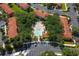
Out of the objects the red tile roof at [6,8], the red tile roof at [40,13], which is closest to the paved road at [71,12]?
the red tile roof at [40,13]

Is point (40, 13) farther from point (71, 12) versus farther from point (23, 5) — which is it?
point (71, 12)

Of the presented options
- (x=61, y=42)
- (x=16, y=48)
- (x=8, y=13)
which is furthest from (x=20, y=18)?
(x=61, y=42)

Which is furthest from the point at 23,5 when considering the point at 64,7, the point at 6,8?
the point at 64,7

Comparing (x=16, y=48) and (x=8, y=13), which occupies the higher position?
(x=8, y=13)

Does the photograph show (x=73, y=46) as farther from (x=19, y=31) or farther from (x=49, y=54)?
(x=19, y=31)

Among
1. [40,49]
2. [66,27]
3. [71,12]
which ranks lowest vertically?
[40,49]

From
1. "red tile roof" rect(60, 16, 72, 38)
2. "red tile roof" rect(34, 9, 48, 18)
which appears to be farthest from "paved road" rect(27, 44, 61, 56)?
"red tile roof" rect(34, 9, 48, 18)

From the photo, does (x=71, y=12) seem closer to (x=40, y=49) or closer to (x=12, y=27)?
(x=40, y=49)

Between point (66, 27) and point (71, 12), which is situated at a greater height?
point (71, 12)

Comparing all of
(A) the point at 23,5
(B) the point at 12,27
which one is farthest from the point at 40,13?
(B) the point at 12,27
